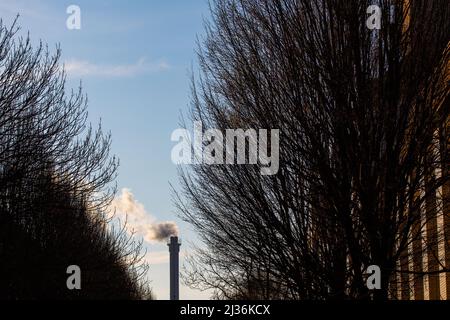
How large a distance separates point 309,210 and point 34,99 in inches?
342

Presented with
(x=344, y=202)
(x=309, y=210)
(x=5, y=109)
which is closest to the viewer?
(x=344, y=202)

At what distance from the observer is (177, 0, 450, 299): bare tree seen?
14.6 m

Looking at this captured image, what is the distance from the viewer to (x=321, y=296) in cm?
1661

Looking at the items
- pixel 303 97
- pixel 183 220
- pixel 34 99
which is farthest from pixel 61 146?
pixel 303 97

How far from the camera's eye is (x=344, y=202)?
47.9 feet

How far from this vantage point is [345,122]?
47.6ft

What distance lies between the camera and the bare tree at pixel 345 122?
14633 millimetres

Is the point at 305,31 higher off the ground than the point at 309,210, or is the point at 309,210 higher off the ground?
the point at 305,31
